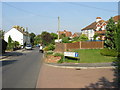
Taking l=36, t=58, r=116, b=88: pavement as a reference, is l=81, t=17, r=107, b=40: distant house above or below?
above

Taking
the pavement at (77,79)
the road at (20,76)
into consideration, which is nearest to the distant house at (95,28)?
the road at (20,76)

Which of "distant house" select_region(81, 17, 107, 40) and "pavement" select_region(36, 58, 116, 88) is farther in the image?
"distant house" select_region(81, 17, 107, 40)

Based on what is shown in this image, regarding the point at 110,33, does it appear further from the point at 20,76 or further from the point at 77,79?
the point at 20,76

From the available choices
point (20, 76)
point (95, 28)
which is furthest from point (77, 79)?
point (95, 28)

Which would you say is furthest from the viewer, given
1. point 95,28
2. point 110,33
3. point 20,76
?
point 95,28

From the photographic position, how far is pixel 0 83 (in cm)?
918

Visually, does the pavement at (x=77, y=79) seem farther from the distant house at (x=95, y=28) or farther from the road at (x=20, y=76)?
the distant house at (x=95, y=28)

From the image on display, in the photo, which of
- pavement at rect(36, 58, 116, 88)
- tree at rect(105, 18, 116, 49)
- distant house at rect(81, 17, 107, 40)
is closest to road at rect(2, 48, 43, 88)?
pavement at rect(36, 58, 116, 88)

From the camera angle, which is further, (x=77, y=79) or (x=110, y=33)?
(x=110, y=33)

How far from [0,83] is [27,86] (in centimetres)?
173

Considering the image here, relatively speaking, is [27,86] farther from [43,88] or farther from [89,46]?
[89,46]

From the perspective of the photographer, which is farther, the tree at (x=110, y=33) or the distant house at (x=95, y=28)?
the distant house at (x=95, y=28)

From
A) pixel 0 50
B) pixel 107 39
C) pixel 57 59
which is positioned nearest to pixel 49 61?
pixel 57 59

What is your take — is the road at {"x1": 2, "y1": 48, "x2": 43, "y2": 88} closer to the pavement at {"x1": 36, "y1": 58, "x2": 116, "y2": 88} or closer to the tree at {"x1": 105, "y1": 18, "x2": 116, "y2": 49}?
the pavement at {"x1": 36, "y1": 58, "x2": 116, "y2": 88}
